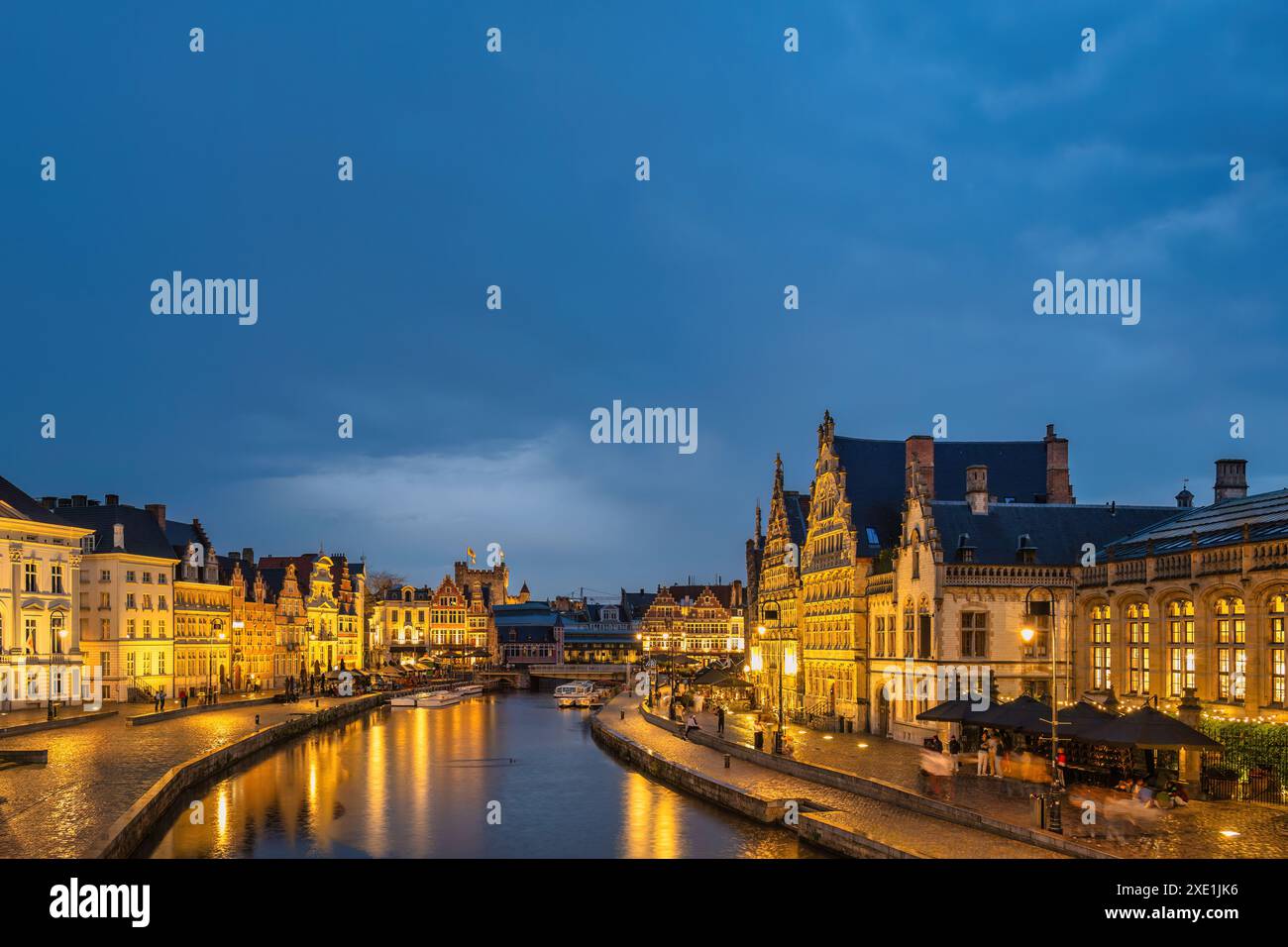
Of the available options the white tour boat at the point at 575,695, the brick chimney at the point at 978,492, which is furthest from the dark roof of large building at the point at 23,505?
the brick chimney at the point at 978,492

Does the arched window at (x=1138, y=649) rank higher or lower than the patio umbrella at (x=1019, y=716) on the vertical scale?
higher

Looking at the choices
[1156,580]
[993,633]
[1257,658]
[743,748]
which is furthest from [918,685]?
[1257,658]

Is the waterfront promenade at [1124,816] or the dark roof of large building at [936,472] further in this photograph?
the dark roof of large building at [936,472]

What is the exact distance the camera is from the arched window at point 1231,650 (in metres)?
32.8

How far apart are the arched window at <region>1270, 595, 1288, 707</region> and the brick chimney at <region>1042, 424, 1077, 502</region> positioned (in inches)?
1004

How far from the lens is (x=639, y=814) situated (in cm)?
4072

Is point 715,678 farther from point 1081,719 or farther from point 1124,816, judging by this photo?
point 1124,816

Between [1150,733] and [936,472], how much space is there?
30021 mm

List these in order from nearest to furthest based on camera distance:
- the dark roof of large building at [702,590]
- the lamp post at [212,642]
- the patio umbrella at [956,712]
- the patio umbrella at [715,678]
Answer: the patio umbrella at [956,712]
the patio umbrella at [715,678]
the lamp post at [212,642]
the dark roof of large building at [702,590]

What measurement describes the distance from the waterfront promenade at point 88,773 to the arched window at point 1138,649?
30675mm

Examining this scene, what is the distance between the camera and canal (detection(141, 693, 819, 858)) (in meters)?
34.7

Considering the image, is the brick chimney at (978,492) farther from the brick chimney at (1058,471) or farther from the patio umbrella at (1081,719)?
the patio umbrella at (1081,719)

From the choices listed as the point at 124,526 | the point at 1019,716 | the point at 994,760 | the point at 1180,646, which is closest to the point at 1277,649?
the point at 1180,646

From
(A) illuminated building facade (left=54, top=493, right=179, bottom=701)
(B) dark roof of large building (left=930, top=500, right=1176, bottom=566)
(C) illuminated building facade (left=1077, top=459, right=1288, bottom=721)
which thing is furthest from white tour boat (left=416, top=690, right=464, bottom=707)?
(C) illuminated building facade (left=1077, top=459, right=1288, bottom=721)
